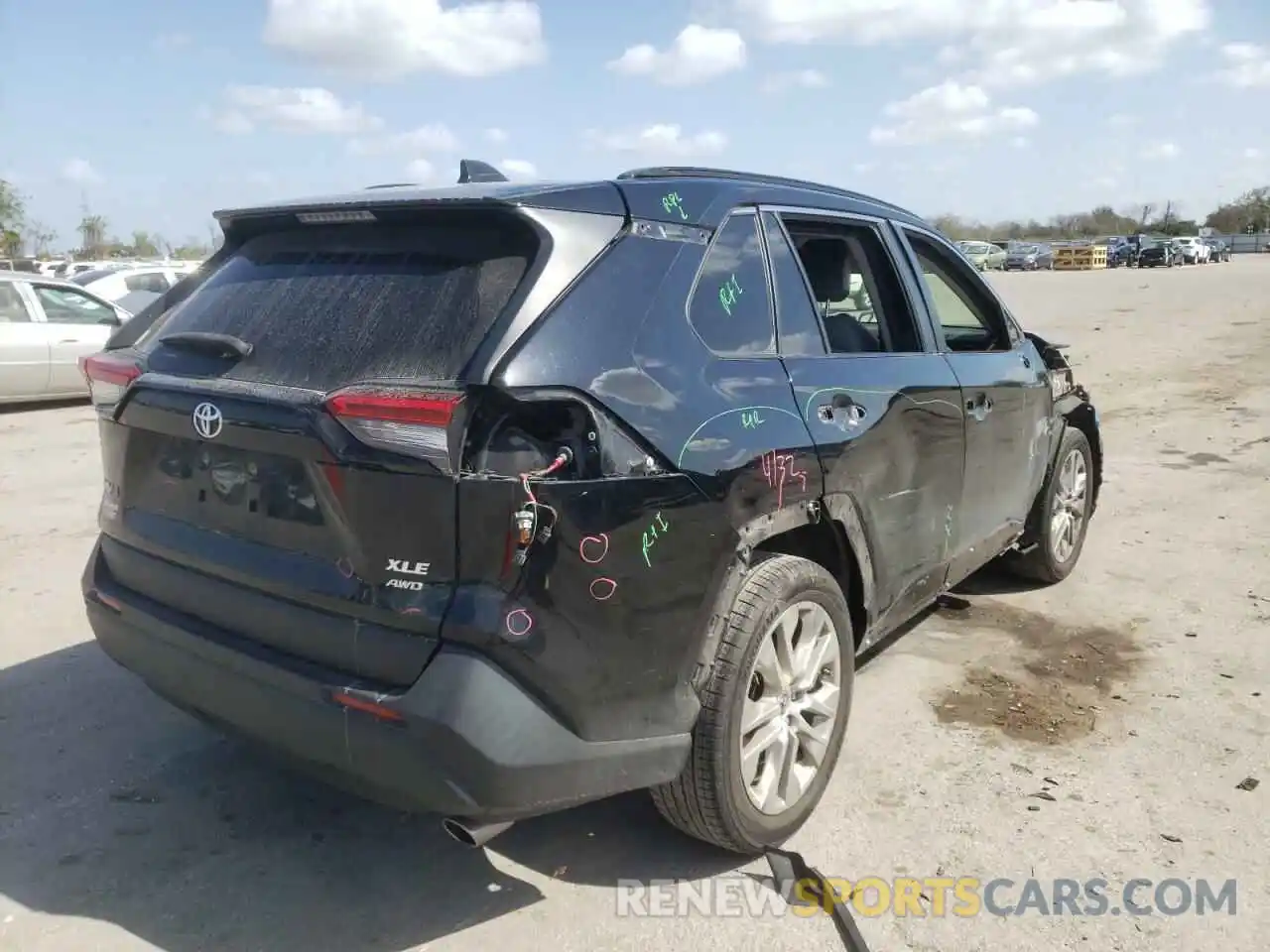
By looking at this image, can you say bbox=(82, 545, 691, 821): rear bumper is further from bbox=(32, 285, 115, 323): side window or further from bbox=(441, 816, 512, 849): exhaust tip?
bbox=(32, 285, 115, 323): side window

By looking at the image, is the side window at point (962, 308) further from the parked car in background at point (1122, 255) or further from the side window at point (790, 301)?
the parked car in background at point (1122, 255)

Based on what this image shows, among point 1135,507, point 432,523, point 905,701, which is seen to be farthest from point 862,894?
point 1135,507

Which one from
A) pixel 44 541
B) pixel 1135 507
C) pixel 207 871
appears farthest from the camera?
pixel 1135 507

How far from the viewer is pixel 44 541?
6316mm

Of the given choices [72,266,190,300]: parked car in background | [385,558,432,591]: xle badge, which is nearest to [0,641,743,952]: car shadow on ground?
[385,558,432,591]: xle badge

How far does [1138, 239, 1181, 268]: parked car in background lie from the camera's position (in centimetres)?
5453

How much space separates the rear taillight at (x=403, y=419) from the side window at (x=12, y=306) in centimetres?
1106

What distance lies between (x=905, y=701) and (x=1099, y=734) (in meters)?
0.71

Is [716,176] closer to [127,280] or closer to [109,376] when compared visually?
[109,376]

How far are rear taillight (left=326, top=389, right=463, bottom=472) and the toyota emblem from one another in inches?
18.9

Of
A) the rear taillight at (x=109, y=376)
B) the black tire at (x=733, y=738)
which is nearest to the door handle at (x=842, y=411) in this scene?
the black tire at (x=733, y=738)

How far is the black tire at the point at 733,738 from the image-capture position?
2797 mm

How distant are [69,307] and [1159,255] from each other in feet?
181

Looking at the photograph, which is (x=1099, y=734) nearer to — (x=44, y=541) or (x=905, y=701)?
(x=905, y=701)
